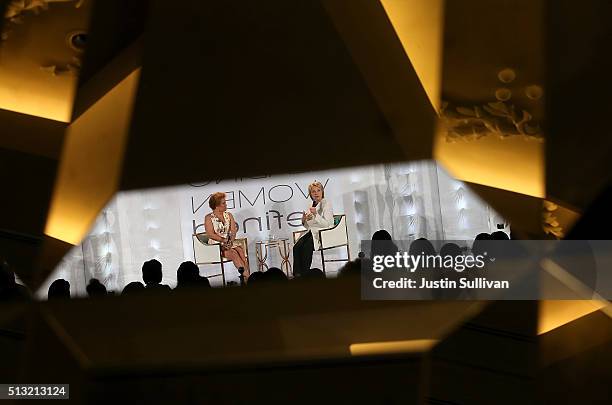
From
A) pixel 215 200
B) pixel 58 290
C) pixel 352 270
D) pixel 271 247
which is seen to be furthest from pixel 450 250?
pixel 215 200

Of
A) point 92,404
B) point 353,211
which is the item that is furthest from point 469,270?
point 353,211

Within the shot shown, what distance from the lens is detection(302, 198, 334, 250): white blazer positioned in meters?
4.89

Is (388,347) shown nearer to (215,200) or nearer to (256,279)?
(256,279)

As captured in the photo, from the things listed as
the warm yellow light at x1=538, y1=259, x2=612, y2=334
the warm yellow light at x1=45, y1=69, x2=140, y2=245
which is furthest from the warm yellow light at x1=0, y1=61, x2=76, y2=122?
the warm yellow light at x1=538, y1=259, x2=612, y2=334

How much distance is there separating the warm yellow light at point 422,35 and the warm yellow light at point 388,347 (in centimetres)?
91

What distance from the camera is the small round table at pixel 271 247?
4799 millimetres

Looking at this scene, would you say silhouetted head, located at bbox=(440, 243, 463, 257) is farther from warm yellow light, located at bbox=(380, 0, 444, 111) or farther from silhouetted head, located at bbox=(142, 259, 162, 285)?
silhouetted head, located at bbox=(142, 259, 162, 285)

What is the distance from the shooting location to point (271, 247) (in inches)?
192

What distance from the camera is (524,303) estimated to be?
2490 mm

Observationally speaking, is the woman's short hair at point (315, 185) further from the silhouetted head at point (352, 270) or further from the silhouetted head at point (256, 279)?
the silhouetted head at point (352, 270)

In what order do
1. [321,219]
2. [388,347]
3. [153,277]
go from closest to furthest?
[388,347] < [153,277] < [321,219]

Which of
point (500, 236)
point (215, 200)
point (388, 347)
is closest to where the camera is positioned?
point (500, 236)

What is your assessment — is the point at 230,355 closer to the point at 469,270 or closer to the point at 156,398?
the point at 156,398

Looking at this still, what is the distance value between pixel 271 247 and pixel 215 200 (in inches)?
27.3
